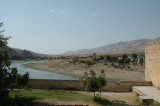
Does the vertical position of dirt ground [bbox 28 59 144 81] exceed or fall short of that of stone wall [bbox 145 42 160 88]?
it falls short

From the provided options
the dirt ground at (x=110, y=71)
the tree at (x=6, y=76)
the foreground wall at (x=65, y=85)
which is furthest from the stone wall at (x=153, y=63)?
the dirt ground at (x=110, y=71)


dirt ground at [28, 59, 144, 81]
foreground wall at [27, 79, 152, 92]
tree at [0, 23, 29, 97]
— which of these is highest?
tree at [0, 23, 29, 97]

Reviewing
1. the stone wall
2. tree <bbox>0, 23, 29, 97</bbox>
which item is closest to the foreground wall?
the stone wall

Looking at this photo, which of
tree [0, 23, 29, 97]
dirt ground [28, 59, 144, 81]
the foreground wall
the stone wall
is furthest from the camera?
dirt ground [28, 59, 144, 81]

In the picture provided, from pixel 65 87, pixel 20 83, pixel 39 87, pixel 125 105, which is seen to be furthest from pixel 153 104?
pixel 39 87

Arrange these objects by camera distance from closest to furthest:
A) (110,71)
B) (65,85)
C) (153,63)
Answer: (65,85), (153,63), (110,71)

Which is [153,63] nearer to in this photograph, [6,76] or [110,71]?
[6,76]

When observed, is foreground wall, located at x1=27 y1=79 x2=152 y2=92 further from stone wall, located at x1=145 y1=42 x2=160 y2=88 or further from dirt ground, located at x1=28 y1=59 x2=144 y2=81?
dirt ground, located at x1=28 y1=59 x2=144 y2=81

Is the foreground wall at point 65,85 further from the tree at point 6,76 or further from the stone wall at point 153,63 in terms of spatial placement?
the tree at point 6,76

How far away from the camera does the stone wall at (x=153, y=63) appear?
13.7 m

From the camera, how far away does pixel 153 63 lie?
14445mm

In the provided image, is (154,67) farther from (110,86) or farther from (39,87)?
(39,87)

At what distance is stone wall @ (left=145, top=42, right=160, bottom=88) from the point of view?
13665mm

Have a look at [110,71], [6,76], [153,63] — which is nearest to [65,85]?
[6,76]
